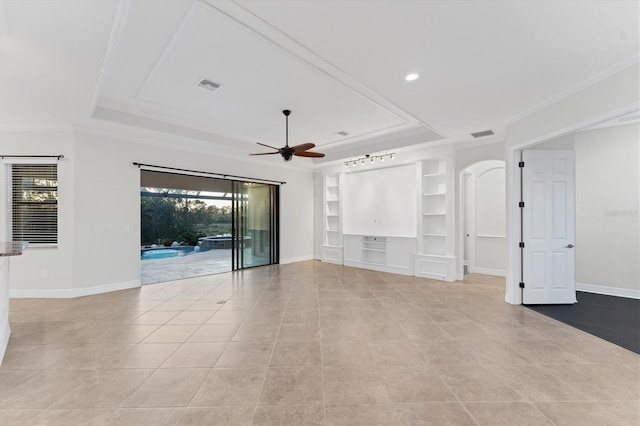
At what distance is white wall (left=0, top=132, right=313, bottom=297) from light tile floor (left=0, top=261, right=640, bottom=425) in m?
0.44

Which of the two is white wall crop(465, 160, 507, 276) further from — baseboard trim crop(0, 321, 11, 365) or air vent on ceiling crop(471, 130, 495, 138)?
baseboard trim crop(0, 321, 11, 365)

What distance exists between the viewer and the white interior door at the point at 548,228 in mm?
4215

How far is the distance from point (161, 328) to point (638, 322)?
19.8 ft

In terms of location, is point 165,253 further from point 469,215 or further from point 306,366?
point 469,215

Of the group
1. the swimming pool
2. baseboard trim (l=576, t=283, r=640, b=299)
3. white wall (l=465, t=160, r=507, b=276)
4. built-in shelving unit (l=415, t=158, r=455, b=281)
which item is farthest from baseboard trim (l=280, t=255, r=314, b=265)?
baseboard trim (l=576, t=283, r=640, b=299)

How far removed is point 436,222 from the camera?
6242mm

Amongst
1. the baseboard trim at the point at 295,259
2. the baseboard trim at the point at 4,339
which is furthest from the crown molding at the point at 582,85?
the baseboard trim at the point at 4,339

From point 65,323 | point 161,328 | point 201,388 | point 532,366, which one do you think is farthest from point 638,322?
point 65,323

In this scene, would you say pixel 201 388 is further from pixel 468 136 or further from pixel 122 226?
pixel 468 136

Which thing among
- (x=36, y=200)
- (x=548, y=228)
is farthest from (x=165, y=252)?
(x=548, y=228)

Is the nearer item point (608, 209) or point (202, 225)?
point (608, 209)

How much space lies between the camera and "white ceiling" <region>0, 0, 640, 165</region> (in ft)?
6.89

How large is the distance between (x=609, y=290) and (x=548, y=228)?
1952 mm

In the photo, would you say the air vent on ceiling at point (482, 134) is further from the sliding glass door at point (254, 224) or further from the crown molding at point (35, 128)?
the crown molding at point (35, 128)
